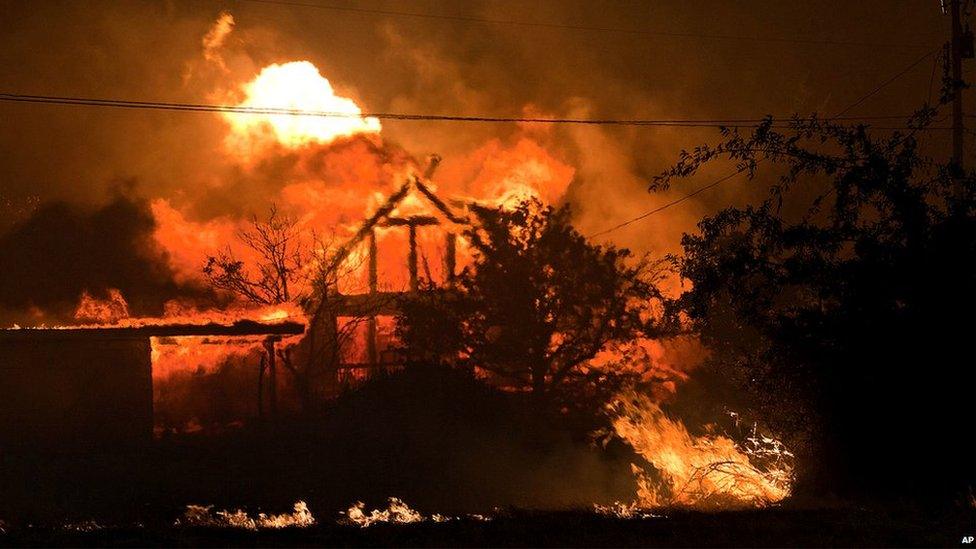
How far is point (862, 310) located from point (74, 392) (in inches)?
659

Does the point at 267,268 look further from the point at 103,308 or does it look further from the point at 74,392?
the point at 103,308

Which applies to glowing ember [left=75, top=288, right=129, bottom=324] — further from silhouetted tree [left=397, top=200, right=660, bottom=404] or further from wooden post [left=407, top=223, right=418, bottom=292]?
silhouetted tree [left=397, top=200, right=660, bottom=404]

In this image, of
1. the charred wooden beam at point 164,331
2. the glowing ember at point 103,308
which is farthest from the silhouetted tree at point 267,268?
the glowing ember at point 103,308

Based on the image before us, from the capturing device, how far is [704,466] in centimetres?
1667

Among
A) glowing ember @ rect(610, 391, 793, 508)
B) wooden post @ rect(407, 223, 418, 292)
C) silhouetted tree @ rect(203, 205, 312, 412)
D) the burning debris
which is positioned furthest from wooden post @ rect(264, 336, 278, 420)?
the burning debris

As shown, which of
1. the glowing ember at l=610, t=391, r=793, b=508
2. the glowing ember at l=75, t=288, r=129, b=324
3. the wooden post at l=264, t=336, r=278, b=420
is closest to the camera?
the glowing ember at l=610, t=391, r=793, b=508

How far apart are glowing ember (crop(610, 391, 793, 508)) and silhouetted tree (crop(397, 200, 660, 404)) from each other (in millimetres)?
3484

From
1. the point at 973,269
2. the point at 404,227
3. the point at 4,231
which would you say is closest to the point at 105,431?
the point at 404,227

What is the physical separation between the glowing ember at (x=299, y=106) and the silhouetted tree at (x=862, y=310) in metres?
16.8

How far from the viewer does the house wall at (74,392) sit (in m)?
20.5

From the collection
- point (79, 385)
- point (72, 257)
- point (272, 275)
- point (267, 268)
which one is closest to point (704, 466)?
point (79, 385)

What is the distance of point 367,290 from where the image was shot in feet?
93.8

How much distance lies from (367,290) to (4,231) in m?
21.6

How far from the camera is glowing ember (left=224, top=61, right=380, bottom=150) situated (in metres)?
29.7
